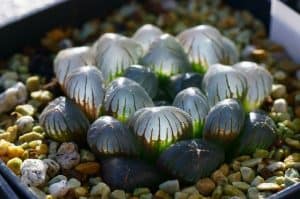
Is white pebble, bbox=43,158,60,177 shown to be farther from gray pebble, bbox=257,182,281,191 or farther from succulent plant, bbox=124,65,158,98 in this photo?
gray pebble, bbox=257,182,281,191

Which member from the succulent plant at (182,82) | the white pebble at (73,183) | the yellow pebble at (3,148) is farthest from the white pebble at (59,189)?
the succulent plant at (182,82)

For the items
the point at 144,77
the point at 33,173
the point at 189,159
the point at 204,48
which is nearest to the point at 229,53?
the point at 204,48

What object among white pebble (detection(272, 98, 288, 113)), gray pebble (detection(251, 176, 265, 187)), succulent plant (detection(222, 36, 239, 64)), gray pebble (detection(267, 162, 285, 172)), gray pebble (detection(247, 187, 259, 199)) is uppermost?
succulent plant (detection(222, 36, 239, 64))

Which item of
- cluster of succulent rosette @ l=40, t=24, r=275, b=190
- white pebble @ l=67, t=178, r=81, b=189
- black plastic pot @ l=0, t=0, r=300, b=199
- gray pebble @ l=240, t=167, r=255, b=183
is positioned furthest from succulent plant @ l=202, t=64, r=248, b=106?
black plastic pot @ l=0, t=0, r=300, b=199

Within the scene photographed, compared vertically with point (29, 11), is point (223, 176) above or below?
below

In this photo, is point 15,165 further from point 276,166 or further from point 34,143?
point 276,166

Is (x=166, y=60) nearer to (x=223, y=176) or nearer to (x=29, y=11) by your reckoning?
(x=223, y=176)

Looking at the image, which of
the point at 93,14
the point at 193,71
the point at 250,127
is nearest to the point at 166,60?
the point at 193,71
